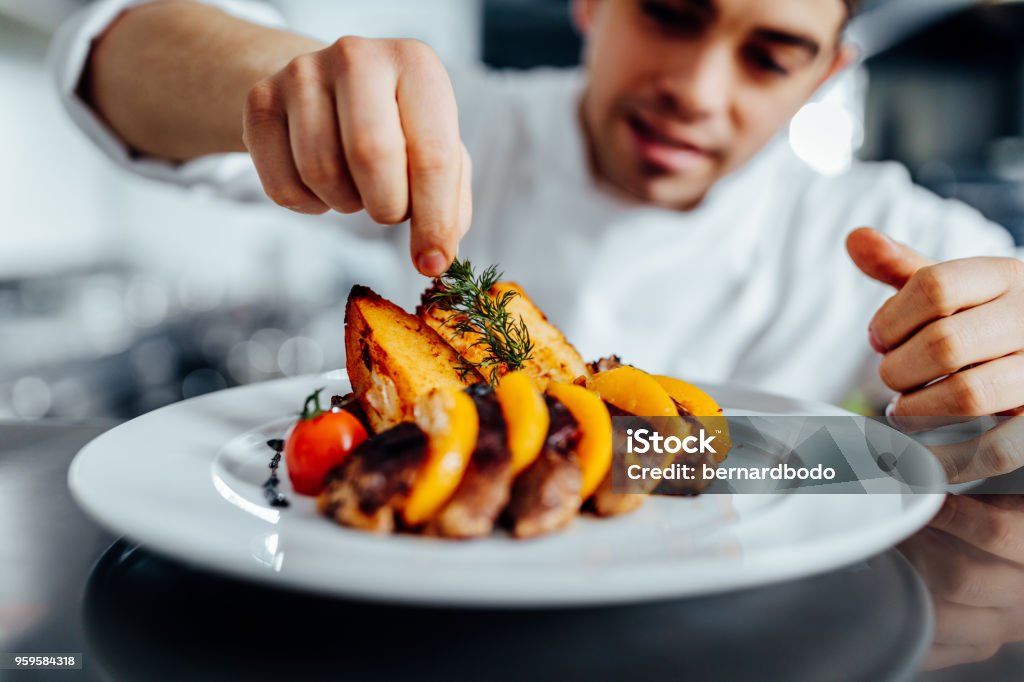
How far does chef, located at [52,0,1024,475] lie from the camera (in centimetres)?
74

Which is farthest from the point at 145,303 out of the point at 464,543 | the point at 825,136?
the point at 825,136

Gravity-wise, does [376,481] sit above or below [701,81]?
below

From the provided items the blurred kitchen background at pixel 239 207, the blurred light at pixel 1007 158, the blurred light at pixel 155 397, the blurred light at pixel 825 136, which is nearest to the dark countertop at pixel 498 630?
the blurred kitchen background at pixel 239 207

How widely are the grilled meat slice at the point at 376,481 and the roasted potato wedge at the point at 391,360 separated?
0.42ft

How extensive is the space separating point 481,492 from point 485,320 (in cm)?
39

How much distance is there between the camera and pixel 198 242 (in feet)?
15.1

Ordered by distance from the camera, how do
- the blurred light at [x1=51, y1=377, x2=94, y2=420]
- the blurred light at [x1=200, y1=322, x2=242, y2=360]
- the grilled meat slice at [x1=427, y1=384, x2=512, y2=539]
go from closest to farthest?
the grilled meat slice at [x1=427, y1=384, x2=512, y2=539]
the blurred light at [x1=51, y1=377, x2=94, y2=420]
the blurred light at [x1=200, y1=322, x2=242, y2=360]

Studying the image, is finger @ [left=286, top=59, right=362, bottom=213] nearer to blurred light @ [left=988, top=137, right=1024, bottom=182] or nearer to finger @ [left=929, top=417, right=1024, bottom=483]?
finger @ [left=929, top=417, right=1024, bottom=483]

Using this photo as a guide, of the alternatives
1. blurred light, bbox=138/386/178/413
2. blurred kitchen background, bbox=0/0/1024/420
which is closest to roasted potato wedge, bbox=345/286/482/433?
blurred kitchen background, bbox=0/0/1024/420

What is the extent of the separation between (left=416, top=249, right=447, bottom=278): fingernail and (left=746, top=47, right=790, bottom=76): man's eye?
1.18 m

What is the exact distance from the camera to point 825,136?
5.54m

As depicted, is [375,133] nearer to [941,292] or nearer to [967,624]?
[967,624]

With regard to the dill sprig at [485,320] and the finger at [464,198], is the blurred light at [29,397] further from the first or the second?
the finger at [464,198]

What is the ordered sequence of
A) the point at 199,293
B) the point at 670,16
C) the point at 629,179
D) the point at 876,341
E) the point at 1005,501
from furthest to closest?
1. the point at 199,293
2. the point at 629,179
3. the point at 670,16
4. the point at 876,341
5. the point at 1005,501
